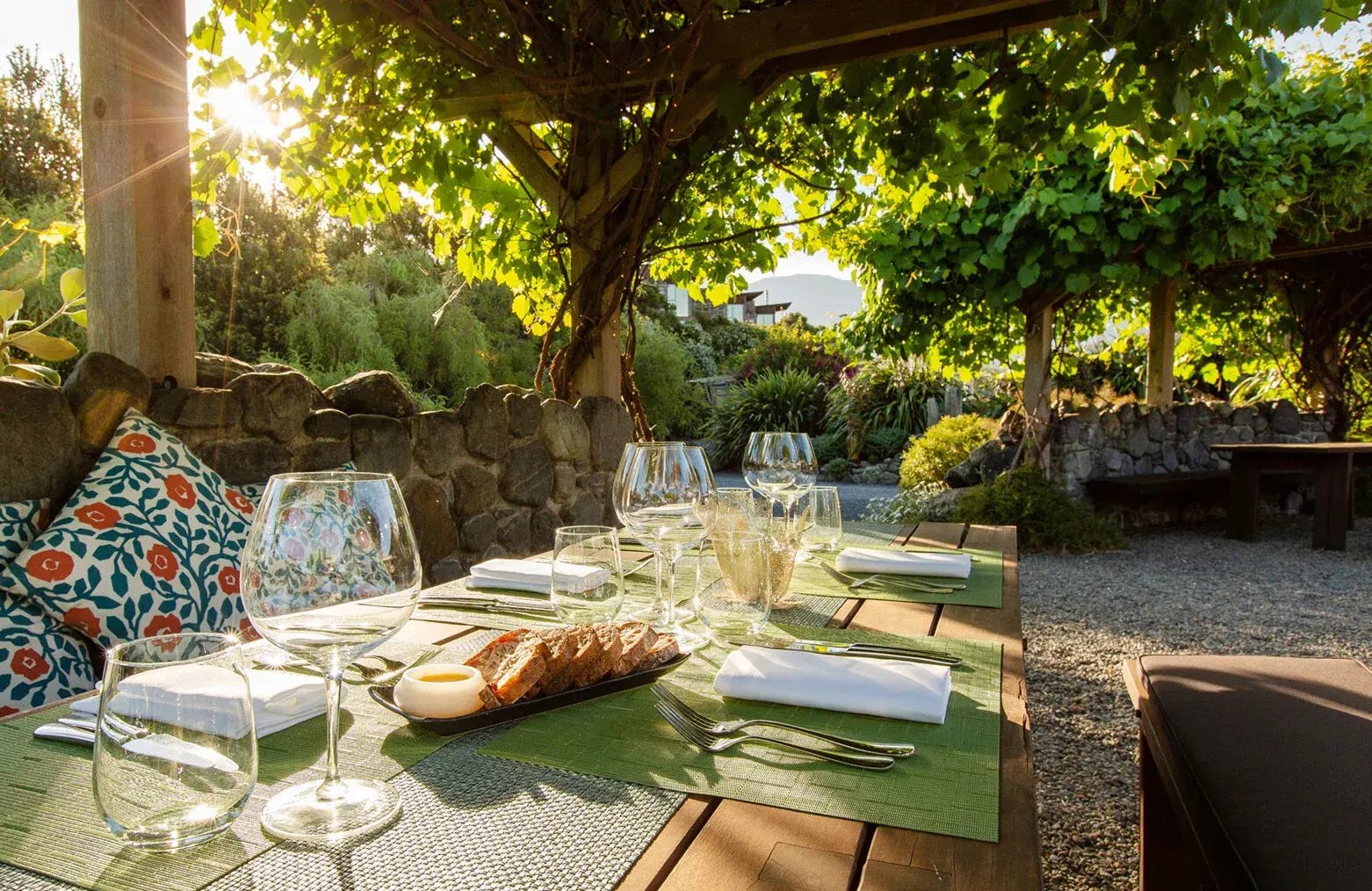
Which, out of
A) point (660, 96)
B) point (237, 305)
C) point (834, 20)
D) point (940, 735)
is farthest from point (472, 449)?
point (237, 305)

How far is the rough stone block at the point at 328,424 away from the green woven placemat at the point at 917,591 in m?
1.28

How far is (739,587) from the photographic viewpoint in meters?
1.12

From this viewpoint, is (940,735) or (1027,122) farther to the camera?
(1027,122)

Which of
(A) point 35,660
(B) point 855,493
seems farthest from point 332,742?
(B) point 855,493

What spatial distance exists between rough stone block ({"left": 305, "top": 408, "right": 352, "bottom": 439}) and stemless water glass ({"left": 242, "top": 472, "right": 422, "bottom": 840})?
1.68 metres

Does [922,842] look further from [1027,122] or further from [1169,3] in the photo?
[1027,122]

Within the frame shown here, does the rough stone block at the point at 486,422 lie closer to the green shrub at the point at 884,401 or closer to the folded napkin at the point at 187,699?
the folded napkin at the point at 187,699

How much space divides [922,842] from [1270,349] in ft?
31.1

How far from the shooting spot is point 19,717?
908 millimetres

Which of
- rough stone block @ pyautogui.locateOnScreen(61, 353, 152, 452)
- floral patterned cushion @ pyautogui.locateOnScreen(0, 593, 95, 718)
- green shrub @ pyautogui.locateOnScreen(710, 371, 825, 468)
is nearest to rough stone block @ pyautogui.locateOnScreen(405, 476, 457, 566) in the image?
rough stone block @ pyautogui.locateOnScreen(61, 353, 152, 452)

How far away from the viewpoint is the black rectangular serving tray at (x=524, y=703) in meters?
0.87

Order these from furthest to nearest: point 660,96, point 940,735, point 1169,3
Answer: point 660,96, point 1169,3, point 940,735

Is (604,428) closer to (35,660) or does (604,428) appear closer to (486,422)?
(486,422)

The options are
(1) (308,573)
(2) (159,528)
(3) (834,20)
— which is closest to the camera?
(1) (308,573)
